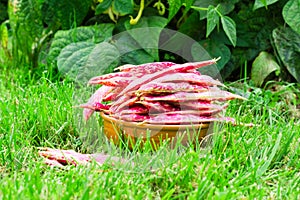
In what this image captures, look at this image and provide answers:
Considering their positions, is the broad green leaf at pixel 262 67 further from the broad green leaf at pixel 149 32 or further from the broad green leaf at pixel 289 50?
the broad green leaf at pixel 149 32

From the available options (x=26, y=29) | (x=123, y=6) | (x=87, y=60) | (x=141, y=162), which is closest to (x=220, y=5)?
(x=123, y=6)

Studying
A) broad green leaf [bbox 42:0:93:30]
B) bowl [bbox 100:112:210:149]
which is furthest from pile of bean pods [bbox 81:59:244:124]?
broad green leaf [bbox 42:0:93:30]

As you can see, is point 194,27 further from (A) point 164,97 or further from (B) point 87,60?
(A) point 164,97

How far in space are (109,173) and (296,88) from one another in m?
1.59

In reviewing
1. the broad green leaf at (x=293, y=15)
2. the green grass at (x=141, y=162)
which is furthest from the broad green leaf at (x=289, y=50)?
the green grass at (x=141, y=162)

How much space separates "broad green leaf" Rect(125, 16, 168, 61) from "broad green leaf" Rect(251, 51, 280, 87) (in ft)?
1.63

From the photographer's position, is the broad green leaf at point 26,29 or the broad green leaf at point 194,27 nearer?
the broad green leaf at point 194,27

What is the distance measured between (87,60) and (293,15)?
98 cm

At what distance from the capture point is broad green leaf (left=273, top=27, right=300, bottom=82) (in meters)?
2.57

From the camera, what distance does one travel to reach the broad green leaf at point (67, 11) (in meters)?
2.70

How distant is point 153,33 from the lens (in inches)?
98.9

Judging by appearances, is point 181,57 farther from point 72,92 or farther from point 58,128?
point 58,128

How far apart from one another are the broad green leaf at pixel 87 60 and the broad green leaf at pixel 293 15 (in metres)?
0.81

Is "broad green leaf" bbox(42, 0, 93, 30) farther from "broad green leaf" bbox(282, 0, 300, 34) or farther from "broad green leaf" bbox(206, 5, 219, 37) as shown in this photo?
"broad green leaf" bbox(282, 0, 300, 34)
